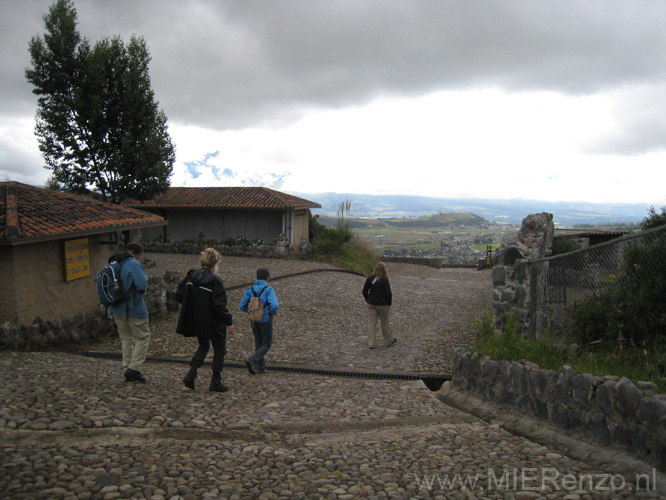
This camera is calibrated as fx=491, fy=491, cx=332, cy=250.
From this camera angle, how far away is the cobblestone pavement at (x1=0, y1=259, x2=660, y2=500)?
3.81 metres

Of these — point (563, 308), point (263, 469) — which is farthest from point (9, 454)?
point (563, 308)

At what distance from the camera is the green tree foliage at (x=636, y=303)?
5570 mm

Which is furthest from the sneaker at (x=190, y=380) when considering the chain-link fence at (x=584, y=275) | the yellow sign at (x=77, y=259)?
the yellow sign at (x=77, y=259)

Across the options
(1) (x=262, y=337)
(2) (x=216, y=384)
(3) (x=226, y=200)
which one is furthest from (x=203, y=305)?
(3) (x=226, y=200)

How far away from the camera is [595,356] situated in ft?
19.0

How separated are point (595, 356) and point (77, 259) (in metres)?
9.86

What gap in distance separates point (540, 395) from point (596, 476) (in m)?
1.33

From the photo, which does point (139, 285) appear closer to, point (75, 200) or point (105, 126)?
point (75, 200)

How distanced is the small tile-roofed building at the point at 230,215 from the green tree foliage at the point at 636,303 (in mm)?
20407

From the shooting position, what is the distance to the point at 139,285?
252 inches

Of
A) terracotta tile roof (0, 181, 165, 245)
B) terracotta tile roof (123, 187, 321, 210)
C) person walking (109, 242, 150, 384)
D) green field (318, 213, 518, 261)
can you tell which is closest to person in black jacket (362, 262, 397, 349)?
person walking (109, 242, 150, 384)

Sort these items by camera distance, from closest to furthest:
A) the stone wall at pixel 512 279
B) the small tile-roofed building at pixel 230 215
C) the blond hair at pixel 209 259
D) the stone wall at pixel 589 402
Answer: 1. the stone wall at pixel 589 402
2. the blond hair at pixel 209 259
3. the stone wall at pixel 512 279
4. the small tile-roofed building at pixel 230 215

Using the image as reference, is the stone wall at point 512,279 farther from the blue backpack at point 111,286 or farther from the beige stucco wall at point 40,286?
the beige stucco wall at point 40,286

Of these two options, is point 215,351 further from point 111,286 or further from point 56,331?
point 56,331
